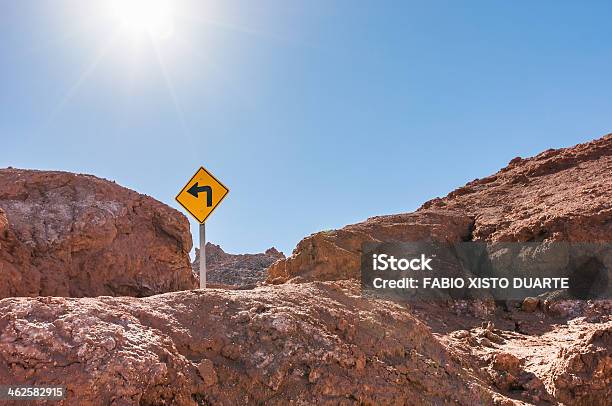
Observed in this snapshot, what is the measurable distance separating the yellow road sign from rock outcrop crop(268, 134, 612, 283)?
18.7 ft

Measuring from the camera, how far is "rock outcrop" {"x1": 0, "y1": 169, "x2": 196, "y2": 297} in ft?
22.0

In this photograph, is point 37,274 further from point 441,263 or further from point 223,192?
point 441,263

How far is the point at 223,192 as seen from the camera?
7.38m

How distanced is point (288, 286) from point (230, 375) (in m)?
1.99

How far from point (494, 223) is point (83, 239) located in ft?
34.7

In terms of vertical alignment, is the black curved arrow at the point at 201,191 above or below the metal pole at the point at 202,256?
above

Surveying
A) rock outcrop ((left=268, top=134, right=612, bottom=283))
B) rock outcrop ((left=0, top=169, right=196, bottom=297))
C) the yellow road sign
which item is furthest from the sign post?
rock outcrop ((left=268, top=134, right=612, bottom=283))

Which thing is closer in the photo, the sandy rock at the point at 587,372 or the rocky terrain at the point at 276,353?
the rocky terrain at the point at 276,353

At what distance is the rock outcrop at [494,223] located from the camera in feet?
40.1

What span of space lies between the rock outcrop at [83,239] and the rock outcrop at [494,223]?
4950 millimetres

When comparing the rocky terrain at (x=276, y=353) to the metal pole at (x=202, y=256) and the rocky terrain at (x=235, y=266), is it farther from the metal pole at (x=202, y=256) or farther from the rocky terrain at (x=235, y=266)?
the rocky terrain at (x=235, y=266)

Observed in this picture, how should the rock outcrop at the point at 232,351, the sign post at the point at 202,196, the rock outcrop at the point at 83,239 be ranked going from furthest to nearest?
1. the sign post at the point at 202,196
2. the rock outcrop at the point at 83,239
3. the rock outcrop at the point at 232,351
